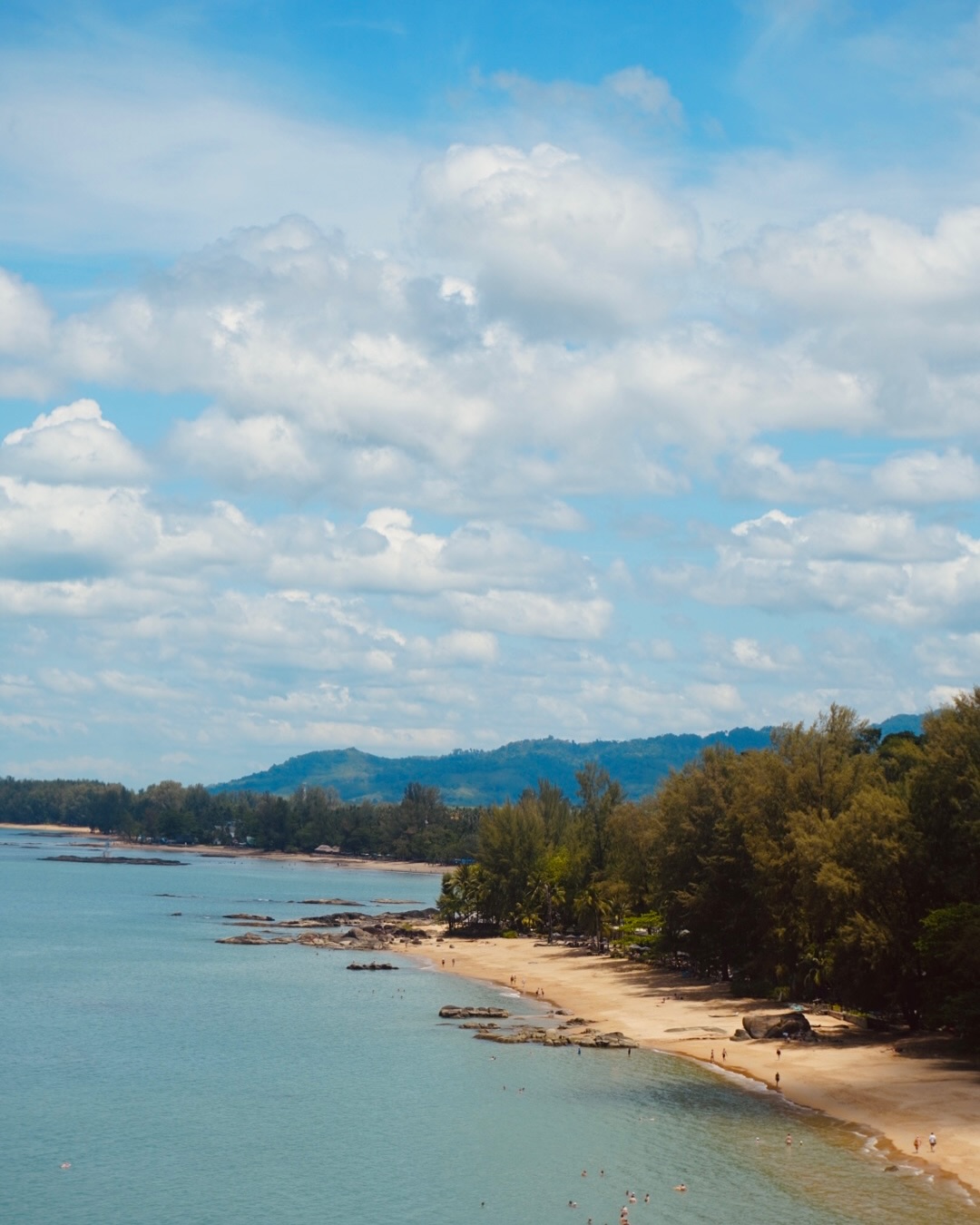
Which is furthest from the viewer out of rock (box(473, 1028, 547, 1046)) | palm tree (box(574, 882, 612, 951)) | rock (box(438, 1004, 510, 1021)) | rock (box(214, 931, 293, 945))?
rock (box(214, 931, 293, 945))

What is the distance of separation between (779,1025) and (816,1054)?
4.24 metres

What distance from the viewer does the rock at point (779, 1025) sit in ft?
217

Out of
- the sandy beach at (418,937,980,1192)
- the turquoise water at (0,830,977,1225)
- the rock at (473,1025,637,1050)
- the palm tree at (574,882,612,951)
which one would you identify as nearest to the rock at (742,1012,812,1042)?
the sandy beach at (418,937,980,1192)

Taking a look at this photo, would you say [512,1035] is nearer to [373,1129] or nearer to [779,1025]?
[779,1025]

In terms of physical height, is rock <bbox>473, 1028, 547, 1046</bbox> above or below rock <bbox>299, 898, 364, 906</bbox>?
above

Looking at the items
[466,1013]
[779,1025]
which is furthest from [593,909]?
[779,1025]

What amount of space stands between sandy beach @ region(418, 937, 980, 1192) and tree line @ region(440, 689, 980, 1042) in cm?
232

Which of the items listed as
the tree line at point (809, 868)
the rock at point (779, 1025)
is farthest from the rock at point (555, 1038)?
the tree line at point (809, 868)

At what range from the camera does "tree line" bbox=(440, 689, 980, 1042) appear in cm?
5962

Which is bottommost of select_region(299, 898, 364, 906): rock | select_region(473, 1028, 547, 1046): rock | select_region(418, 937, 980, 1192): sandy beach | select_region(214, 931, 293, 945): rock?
select_region(299, 898, 364, 906): rock

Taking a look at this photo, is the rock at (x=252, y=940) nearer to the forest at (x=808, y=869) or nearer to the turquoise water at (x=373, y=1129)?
the forest at (x=808, y=869)

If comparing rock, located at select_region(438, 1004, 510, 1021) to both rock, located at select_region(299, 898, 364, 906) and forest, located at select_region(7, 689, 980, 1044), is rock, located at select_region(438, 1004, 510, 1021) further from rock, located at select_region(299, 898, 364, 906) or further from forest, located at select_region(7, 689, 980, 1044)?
rock, located at select_region(299, 898, 364, 906)

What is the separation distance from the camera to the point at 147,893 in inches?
7657

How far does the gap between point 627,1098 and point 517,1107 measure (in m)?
4.85
